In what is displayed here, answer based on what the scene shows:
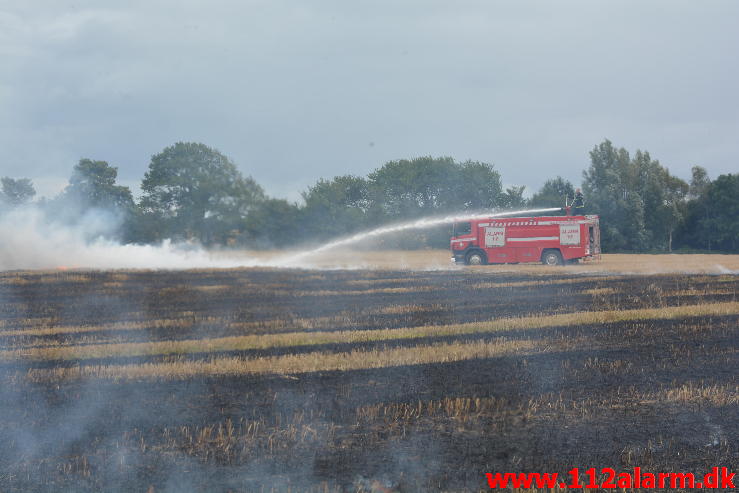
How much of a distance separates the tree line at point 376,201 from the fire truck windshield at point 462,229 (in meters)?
0.92

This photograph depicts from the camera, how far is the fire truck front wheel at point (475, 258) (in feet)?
146

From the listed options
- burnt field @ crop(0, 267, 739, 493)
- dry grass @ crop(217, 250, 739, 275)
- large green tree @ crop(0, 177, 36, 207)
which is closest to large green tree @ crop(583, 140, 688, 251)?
dry grass @ crop(217, 250, 739, 275)

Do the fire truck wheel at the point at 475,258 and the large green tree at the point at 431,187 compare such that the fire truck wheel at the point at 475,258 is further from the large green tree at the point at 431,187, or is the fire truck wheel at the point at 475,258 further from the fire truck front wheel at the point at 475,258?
the large green tree at the point at 431,187

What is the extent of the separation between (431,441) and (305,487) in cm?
212

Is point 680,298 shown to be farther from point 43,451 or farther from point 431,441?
point 43,451

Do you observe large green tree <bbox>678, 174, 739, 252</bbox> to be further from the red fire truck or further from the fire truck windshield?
the fire truck windshield

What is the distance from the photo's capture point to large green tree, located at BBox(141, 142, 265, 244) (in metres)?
10.1

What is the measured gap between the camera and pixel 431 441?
30.3 feet

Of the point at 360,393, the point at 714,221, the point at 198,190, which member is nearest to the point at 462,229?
the point at 360,393

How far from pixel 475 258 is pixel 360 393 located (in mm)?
33536

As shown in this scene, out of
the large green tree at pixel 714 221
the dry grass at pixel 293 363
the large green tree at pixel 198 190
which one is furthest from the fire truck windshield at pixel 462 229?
the large green tree at pixel 714 221

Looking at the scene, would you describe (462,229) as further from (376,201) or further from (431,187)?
(376,201)

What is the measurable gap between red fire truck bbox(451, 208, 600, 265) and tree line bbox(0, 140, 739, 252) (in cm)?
152

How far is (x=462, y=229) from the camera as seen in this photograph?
44.1 metres
